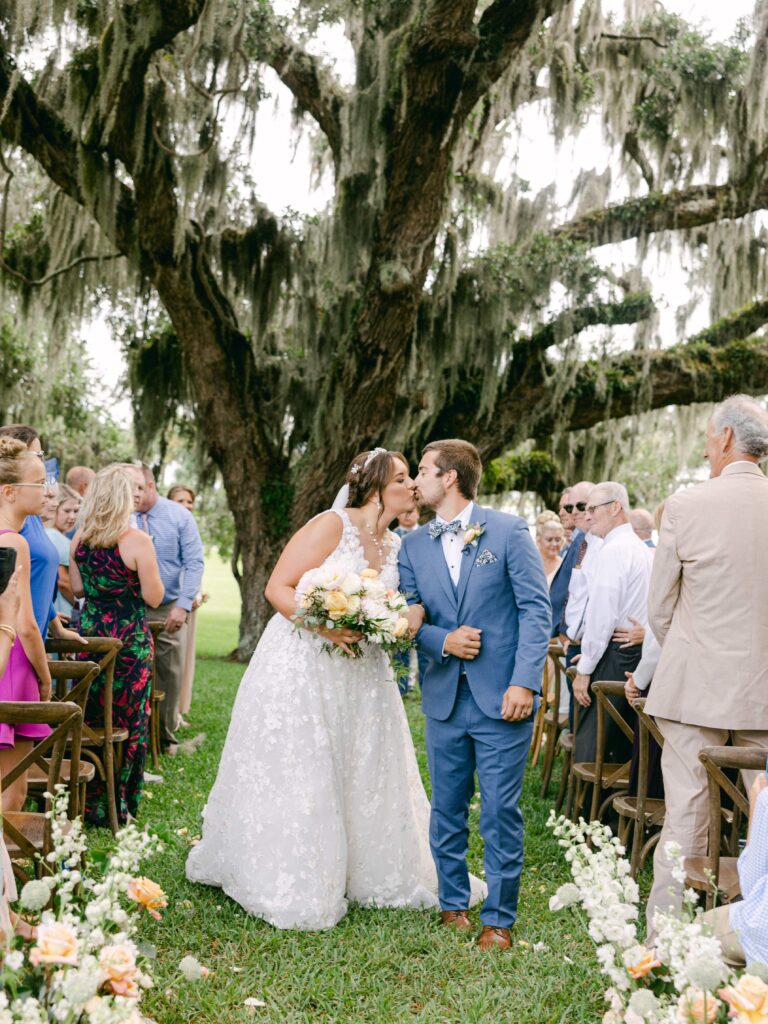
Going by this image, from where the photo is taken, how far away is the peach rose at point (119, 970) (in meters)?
1.65

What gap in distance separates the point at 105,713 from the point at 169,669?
Result: 230cm

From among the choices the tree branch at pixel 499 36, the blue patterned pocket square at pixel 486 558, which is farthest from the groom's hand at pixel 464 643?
the tree branch at pixel 499 36

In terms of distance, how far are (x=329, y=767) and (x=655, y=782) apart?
5.26 feet

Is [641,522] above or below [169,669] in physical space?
above

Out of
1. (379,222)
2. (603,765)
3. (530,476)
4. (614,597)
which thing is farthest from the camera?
(530,476)

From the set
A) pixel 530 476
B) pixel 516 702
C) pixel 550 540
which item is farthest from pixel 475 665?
pixel 530 476

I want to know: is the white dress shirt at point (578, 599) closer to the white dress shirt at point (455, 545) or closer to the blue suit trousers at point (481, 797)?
the white dress shirt at point (455, 545)

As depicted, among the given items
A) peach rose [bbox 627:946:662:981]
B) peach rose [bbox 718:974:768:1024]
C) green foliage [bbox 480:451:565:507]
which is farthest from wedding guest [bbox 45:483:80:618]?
green foliage [bbox 480:451:565:507]

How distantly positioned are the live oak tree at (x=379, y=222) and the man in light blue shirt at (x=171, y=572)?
3460 millimetres

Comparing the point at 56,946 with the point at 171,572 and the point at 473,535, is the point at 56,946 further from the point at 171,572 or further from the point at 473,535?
the point at 171,572

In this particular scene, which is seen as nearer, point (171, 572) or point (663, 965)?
point (663, 965)

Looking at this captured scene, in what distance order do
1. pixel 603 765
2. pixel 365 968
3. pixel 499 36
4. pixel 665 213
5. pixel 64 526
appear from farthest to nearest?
pixel 665 213, pixel 499 36, pixel 64 526, pixel 603 765, pixel 365 968

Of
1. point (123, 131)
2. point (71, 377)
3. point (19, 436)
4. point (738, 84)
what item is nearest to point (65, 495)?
point (19, 436)

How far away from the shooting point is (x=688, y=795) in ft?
11.0
